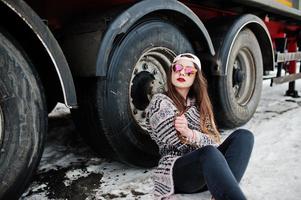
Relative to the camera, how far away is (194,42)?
113 inches

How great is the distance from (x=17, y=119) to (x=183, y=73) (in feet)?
2.99

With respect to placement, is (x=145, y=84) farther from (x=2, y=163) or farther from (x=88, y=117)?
(x=2, y=163)

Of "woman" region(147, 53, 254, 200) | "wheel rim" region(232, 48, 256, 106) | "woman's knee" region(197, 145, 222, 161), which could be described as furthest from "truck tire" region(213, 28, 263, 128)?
"woman's knee" region(197, 145, 222, 161)

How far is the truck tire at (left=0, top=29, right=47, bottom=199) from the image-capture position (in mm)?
1579

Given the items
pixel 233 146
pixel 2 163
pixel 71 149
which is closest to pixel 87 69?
pixel 2 163

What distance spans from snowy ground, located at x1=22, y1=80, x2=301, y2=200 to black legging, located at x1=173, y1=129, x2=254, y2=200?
16 cm

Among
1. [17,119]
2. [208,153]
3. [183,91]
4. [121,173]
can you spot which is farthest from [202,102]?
[17,119]

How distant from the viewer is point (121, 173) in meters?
2.42

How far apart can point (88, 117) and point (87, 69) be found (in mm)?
314

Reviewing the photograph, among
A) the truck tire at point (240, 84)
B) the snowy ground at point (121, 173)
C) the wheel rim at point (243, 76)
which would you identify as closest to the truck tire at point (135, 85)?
the snowy ground at point (121, 173)

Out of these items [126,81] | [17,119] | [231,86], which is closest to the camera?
[17,119]

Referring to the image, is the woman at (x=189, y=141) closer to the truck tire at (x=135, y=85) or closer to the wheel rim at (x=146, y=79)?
the truck tire at (x=135, y=85)

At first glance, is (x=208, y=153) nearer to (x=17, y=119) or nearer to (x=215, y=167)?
(x=215, y=167)

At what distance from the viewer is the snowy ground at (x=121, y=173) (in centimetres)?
210
